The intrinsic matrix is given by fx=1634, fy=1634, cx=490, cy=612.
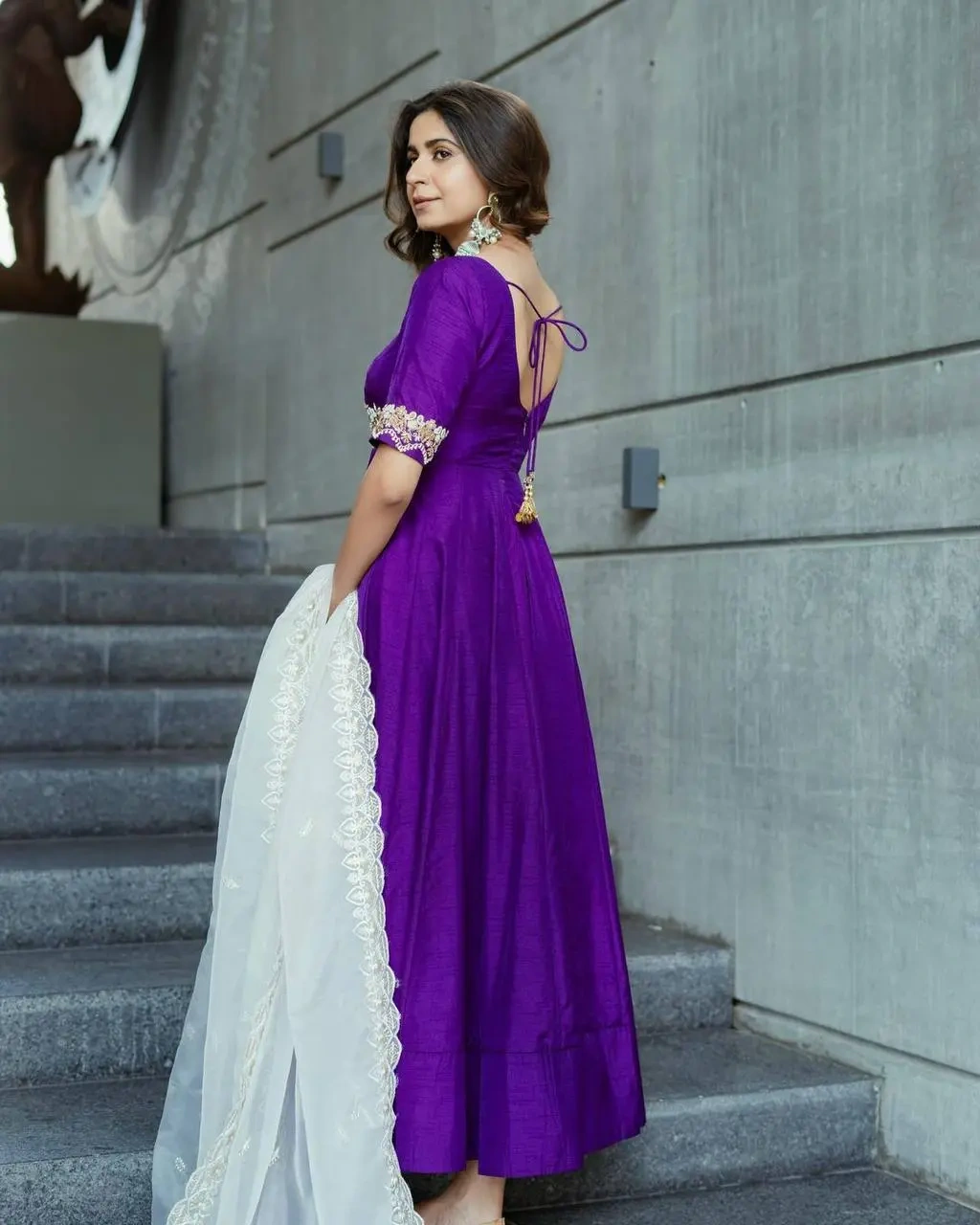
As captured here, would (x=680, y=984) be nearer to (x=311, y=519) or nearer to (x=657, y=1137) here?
(x=657, y=1137)

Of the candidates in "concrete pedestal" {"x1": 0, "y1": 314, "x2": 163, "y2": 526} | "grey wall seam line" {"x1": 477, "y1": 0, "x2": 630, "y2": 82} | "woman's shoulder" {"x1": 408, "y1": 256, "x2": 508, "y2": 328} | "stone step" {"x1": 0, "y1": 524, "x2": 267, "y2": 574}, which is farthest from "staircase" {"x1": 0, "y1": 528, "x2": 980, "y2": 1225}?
"concrete pedestal" {"x1": 0, "y1": 314, "x2": 163, "y2": 526}

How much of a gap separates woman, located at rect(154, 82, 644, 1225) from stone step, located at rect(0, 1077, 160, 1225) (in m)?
0.14

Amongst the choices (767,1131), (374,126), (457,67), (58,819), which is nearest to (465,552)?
(767,1131)

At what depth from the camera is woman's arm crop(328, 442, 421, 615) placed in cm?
231

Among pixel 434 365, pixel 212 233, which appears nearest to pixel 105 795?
pixel 434 365

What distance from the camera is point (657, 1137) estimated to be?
2922 millimetres

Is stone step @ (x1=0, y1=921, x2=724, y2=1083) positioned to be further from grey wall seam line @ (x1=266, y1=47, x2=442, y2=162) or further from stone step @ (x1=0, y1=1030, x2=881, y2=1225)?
grey wall seam line @ (x1=266, y1=47, x2=442, y2=162)

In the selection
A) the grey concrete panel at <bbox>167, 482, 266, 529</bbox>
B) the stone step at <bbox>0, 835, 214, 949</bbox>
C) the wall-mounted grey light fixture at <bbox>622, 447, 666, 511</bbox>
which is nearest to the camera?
the stone step at <bbox>0, 835, 214, 949</bbox>

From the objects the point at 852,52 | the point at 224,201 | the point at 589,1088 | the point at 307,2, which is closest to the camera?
the point at 589,1088

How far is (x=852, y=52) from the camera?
3.15 meters

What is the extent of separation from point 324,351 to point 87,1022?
3.08m

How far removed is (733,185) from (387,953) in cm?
193

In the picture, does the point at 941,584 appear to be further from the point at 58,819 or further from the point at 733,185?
the point at 58,819

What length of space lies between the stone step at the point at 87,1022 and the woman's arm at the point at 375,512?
965 millimetres
